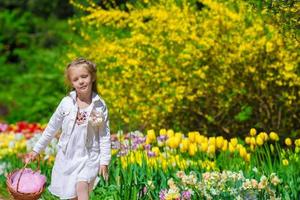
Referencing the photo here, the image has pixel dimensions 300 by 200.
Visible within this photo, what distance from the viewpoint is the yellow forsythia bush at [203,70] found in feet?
24.1

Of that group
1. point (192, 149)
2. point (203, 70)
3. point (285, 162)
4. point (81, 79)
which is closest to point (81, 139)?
point (81, 79)

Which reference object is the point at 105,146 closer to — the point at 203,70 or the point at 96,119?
the point at 96,119

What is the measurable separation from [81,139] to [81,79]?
0.35 m

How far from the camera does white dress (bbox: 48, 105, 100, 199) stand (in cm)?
471

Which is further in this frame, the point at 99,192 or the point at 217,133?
the point at 217,133

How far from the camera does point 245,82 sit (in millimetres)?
7742

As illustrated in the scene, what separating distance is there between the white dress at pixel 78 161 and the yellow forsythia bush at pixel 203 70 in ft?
8.66

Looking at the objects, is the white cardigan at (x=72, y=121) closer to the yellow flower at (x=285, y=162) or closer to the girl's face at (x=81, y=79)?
the girl's face at (x=81, y=79)

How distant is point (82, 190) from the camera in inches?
184

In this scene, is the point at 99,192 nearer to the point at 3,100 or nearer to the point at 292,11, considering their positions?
the point at 292,11

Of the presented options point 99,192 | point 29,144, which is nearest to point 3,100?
point 29,144

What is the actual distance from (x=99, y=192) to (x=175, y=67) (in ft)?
7.98

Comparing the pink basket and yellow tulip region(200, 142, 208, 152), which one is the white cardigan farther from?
yellow tulip region(200, 142, 208, 152)

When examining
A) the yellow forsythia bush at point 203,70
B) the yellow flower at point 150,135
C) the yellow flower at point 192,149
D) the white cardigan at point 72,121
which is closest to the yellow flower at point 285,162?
the yellow flower at point 192,149
